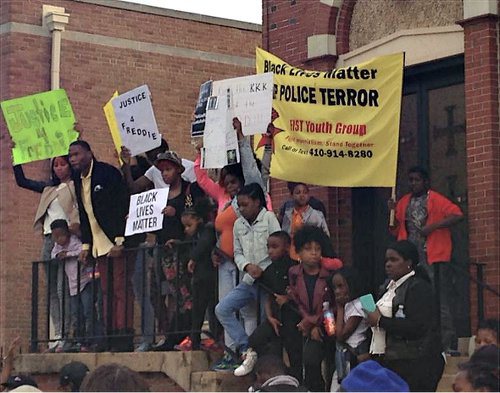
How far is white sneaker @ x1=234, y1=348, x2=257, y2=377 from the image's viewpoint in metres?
11.7

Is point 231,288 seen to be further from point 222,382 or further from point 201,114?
point 201,114

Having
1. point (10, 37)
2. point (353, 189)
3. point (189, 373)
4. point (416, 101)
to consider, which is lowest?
point (189, 373)

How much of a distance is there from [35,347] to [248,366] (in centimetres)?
422

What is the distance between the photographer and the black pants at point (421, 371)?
1072 centimetres

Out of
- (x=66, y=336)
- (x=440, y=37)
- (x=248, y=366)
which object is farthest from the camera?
(x=66, y=336)

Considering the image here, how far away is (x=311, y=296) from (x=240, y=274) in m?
0.97

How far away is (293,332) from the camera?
11797mm

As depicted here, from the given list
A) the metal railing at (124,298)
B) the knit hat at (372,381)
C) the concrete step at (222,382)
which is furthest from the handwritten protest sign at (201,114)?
the knit hat at (372,381)

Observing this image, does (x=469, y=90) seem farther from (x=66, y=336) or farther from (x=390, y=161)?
(x=66, y=336)

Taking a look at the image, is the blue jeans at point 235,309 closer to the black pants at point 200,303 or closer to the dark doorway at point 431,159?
the black pants at point 200,303

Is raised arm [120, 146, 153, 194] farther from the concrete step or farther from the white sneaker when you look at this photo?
the white sneaker

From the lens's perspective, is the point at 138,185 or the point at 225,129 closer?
the point at 225,129

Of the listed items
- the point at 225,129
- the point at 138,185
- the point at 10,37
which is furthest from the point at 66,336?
the point at 10,37

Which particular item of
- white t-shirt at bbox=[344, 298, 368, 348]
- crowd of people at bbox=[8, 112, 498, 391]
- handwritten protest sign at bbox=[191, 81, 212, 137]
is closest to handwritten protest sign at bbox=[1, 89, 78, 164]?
crowd of people at bbox=[8, 112, 498, 391]
